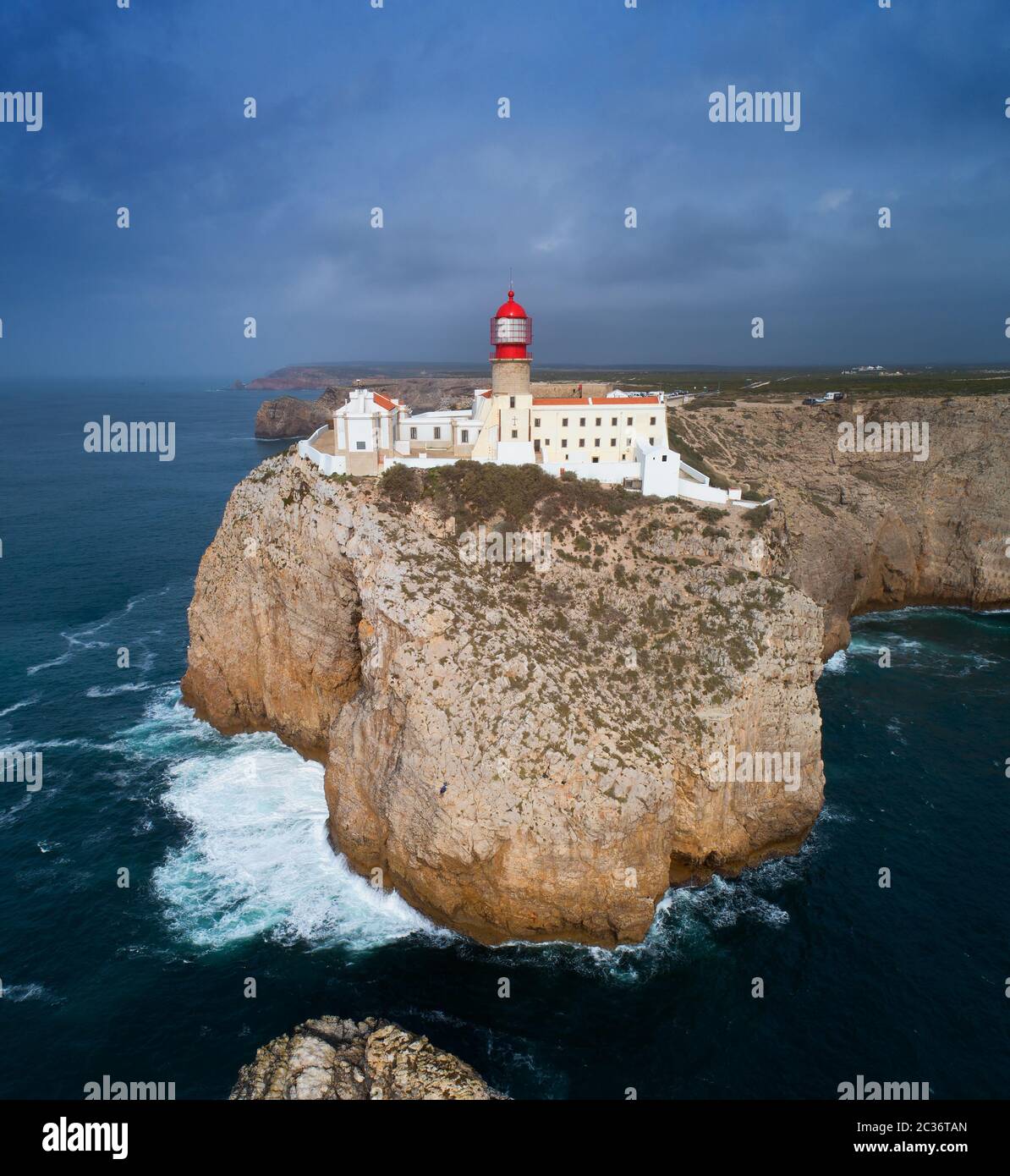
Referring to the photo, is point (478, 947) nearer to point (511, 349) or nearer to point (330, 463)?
point (330, 463)

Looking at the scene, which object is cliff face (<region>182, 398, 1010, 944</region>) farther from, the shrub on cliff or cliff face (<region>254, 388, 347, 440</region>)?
cliff face (<region>254, 388, 347, 440</region>)

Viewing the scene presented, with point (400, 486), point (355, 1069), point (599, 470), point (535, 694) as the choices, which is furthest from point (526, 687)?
point (599, 470)

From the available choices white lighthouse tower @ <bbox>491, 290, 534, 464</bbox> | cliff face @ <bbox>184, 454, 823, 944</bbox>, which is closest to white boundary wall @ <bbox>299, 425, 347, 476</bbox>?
cliff face @ <bbox>184, 454, 823, 944</bbox>

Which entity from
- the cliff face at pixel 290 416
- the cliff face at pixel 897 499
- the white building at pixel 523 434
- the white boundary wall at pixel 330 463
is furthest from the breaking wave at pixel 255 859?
the cliff face at pixel 290 416

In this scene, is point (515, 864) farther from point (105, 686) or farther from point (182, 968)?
point (105, 686)

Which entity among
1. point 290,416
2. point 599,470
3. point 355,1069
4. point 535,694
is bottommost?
point 355,1069

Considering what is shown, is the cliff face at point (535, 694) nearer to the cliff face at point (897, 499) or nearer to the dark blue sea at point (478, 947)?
the dark blue sea at point (478, 947)
